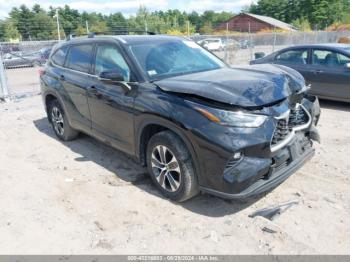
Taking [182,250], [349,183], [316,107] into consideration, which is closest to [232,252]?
[182,250]

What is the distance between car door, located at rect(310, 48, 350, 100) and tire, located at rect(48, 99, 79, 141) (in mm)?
5675

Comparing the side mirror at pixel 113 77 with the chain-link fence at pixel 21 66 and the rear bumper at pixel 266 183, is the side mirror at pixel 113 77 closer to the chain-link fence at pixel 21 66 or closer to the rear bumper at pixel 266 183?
the rear bumper at pixel 266 183

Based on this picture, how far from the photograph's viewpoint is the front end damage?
3.06 metres

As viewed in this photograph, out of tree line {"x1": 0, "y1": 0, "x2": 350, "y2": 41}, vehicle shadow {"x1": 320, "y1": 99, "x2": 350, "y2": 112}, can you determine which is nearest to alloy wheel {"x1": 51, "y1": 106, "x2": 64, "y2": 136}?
vehicle shadow {"x1": 320, "y1": 99, "x2": 350, "y2": 112}

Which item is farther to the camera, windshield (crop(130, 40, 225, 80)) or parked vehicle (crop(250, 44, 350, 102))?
parked vehicle (crop(250, 44, 350, 102))

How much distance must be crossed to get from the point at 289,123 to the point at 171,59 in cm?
166

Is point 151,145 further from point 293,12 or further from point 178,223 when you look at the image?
point 293,12

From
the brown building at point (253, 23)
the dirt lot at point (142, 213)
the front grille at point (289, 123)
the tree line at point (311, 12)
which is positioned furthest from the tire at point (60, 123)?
the tree line at point (311, 12)

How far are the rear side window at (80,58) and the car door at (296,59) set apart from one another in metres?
5.53

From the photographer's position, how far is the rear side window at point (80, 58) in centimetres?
479

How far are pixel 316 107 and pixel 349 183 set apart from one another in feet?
3.43

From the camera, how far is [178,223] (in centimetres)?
339

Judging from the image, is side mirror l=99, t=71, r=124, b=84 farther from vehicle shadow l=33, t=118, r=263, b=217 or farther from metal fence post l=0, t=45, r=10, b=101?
metal fence post l=0, t=45, r=10, b=101

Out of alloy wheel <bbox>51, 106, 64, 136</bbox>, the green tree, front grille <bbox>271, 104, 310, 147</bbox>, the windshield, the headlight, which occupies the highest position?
the green tree
